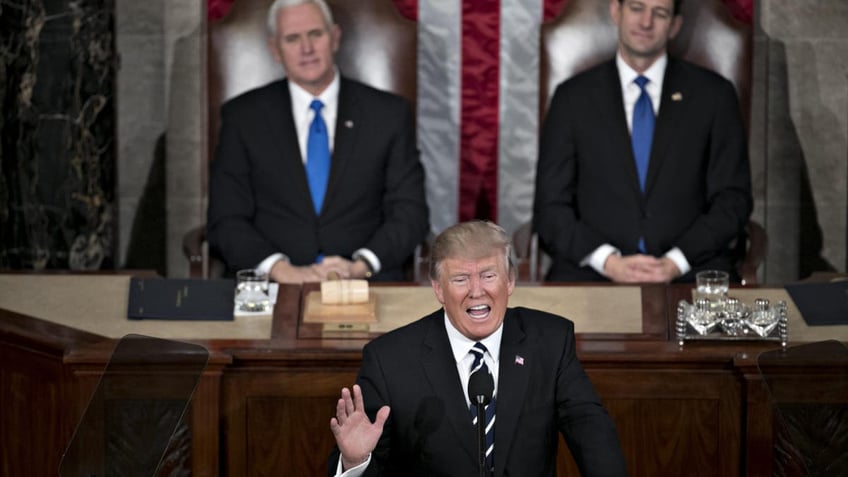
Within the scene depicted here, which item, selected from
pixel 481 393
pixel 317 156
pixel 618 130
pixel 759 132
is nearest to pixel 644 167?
pixel 618 130

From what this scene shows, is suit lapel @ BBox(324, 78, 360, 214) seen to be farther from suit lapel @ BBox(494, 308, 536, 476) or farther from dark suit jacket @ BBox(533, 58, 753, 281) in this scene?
suit lapel @ BBox(494, 308, 536, 476)

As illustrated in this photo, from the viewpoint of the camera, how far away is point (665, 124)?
5633 millimetres

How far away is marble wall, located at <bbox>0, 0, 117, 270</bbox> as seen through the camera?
5852 mm

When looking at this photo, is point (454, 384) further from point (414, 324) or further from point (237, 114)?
point (237, 114)

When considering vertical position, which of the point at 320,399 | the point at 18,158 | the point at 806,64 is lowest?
the point at 320,399

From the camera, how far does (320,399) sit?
4.10m

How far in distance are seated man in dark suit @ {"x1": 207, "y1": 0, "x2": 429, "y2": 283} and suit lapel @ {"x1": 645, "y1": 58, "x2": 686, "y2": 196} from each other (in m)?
0.88

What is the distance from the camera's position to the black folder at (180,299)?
4.38 meters

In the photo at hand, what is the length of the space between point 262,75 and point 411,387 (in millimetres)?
2761

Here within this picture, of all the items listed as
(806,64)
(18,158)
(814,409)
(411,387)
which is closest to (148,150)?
(18,158)

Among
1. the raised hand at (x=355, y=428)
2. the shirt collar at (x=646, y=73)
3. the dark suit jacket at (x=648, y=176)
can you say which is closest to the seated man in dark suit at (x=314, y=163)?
the dark suit jacket at (x=648, y=176)

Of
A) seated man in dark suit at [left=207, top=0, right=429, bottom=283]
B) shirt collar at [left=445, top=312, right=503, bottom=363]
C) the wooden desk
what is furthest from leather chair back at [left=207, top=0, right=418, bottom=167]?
shirt collar at [left=445, top=312, right=503, bottom=363]

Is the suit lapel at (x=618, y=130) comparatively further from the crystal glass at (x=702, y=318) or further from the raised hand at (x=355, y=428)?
the raised hand at (x=355, y=428)

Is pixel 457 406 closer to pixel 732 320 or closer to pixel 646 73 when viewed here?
pixel 732 320
